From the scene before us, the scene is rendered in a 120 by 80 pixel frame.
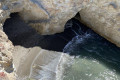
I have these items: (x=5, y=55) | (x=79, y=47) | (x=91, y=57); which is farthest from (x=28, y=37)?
(x=5, y=55)

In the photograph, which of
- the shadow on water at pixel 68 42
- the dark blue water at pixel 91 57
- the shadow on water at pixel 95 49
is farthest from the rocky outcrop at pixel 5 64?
the shadow on water at pixel 95 49

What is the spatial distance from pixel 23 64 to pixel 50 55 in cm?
189

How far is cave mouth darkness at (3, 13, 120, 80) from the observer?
40.5ft

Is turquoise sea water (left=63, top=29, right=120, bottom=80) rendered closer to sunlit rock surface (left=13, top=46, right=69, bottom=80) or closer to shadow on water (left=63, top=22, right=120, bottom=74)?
shadow on water (left=63, top=22, right=120, bottom=74)

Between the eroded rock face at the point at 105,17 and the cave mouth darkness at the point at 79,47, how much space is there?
648 millimetres

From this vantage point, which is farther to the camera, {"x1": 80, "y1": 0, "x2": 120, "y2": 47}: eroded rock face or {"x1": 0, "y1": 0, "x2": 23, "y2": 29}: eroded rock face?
{"x1": 80, "y1": 0, "x2": 120, "y2": 47}: eroded rock face

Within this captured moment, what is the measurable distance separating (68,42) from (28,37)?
9.01 ft

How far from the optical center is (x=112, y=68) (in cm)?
1277

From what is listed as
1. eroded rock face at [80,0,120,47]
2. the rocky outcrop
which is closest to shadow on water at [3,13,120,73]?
eroded rock face at [80,0,120,47]

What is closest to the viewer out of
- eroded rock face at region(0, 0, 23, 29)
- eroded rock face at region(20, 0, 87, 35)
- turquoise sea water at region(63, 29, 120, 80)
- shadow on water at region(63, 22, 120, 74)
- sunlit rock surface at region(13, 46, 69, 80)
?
sunlit rock surface at region(13, 46, 69, 80)

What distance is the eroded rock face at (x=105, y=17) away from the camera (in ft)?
43.8

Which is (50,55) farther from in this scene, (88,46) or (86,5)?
(86,5)

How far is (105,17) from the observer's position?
1386cm

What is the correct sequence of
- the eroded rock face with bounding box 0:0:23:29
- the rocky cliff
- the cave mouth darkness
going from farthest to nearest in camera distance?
the rocky cliff
the cave mouth darkness
the eroded rock face with bounding box 0:0:23:29
